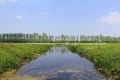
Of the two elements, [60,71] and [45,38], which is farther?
[45,38]

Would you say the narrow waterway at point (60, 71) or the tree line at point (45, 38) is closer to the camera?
the narrow waterway at point (60, 71)

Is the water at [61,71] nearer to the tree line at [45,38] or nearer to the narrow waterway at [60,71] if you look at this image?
the narrow waterway at [60,71]

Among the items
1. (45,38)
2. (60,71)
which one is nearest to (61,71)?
(60,71)

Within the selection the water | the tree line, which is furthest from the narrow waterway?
the tree line

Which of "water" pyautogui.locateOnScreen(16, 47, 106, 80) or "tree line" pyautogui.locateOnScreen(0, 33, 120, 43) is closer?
"water" pyautogui.locateOnScreen(16, 47, 106, 80)

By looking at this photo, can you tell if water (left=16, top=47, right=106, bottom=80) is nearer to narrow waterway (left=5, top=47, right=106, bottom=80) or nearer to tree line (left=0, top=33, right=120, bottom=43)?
narrow waterway (left=5, top=47, right=106, bottom=80)

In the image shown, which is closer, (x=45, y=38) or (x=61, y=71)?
(x=61, y=71)

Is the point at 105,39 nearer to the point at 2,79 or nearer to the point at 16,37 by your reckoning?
the point at 16,37

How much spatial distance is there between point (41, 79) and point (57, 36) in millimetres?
107835

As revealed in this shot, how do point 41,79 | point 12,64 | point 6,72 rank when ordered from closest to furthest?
point 41,79, point 6,72, point 12,64

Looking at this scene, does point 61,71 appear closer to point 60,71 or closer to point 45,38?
Answer: point 60,71

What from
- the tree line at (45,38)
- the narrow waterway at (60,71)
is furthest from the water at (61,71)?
the tree line at (45,38)

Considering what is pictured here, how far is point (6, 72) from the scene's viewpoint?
751 inches

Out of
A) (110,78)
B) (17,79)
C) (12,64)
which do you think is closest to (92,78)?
(110,78)
